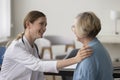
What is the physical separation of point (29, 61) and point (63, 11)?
13.0ft

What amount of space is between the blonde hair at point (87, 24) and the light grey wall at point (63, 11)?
13.1 feet

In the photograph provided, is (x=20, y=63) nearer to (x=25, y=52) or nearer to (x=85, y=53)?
(x=25, y=52)

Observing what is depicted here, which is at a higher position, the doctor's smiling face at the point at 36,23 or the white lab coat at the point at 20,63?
the doctor's smiling face at the point at 36,23

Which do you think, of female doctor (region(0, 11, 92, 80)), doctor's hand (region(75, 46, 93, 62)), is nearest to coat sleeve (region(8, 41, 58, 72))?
female doctor (region(0, 11, 92, 80))

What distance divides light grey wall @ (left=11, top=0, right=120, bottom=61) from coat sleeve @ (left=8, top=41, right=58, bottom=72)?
382 cm

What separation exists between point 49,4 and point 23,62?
13.2 feet

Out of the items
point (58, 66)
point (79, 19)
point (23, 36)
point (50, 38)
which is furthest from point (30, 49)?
point (50, 38)

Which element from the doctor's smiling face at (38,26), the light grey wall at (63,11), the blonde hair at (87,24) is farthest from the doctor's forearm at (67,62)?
the light grey wall at (63,11)

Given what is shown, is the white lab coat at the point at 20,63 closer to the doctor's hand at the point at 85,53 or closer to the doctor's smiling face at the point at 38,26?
the doctor's smiling face at the point at 38,26

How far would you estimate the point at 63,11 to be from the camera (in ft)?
18.8

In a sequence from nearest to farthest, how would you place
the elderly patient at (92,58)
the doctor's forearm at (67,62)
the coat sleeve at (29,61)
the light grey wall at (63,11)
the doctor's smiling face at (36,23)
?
the elderly patient at (92,58), the doctor's forearm at (67,62), the coat sleeve at (29,61), the doctor's smiling face at (36,23), the light grey wall at (63,11)

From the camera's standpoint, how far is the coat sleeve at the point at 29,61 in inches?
70.8

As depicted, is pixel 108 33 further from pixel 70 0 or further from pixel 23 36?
pixel 23 36

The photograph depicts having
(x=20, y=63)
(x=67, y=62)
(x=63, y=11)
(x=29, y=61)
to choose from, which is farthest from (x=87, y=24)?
(x=63, y=11)
